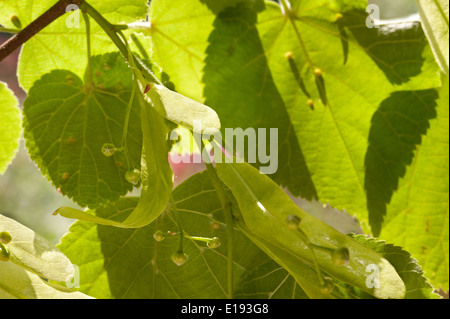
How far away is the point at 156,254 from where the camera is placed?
656 mm

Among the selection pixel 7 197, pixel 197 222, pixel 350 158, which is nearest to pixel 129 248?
pixel 197 222

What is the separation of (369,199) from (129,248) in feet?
1.04

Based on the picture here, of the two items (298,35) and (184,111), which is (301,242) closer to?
(184,111)

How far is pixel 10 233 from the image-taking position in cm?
47

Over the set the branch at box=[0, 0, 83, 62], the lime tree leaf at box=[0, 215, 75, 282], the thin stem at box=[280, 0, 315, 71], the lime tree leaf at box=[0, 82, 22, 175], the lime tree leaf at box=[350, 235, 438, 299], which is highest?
the thin stem at box=[280, 0, 315, 71]

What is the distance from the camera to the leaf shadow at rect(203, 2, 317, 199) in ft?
2.32

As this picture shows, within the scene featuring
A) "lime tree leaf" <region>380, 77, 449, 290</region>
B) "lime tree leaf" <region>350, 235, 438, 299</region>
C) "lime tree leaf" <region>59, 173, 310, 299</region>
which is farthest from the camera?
"lime tree leaf" <region>380, 77, 449, 290</region>

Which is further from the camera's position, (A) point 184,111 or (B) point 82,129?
(B) point 82,129

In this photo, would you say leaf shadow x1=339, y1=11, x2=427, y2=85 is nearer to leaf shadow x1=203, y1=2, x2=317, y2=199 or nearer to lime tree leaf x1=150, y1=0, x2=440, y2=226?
lime tree leaf x1=150, y1=0, x2=440, y2=226

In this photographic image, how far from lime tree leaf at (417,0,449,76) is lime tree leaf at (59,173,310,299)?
0.97 ft

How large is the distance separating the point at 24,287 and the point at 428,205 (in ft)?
1.82

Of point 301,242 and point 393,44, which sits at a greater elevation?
point 393,44

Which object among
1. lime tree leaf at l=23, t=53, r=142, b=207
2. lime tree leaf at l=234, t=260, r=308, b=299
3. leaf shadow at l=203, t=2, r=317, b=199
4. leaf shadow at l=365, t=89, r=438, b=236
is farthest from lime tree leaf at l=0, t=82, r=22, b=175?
leaf shadow at l=365, t=89, r=438, b=236

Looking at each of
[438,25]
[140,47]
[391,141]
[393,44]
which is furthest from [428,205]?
[140,47]
